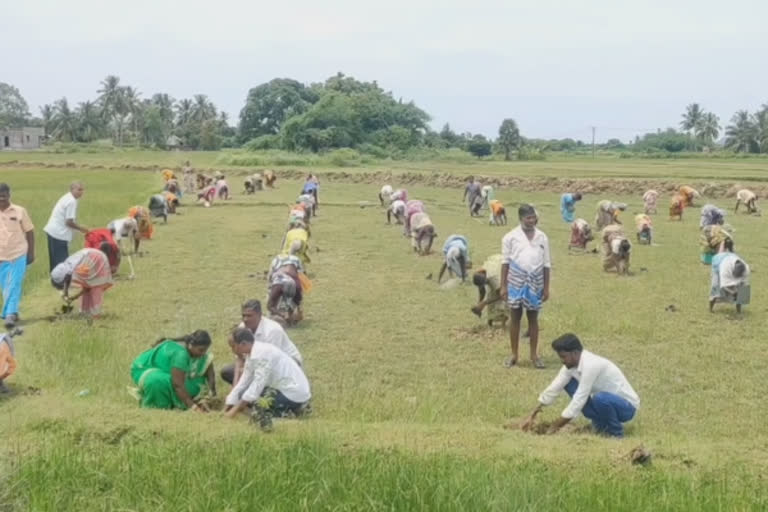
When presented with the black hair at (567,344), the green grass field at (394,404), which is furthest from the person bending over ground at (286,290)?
the black hair at (567,344)

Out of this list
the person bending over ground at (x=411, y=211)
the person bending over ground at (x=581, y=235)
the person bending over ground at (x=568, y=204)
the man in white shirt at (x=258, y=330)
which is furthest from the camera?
the person bending over ground at (x=568, y=204)

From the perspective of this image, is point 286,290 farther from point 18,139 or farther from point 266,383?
point 18,139

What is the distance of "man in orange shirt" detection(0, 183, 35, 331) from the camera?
35.9 feet

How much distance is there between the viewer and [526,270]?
974cm

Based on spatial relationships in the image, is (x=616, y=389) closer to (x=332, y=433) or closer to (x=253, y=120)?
(x=332, y=433)

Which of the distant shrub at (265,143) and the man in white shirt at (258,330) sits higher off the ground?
the distant shrub at (265,143)

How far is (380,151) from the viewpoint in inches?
2862

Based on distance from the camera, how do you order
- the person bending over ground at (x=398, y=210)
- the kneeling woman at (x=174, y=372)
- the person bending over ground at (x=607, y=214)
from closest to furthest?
1. the kneeling woman at (x=174, y=372)
2. the person bending over ground at (x=607, y=214)
3. the person bending over ground at (x=398, y=210)

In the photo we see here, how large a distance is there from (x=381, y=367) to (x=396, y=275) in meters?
6.72

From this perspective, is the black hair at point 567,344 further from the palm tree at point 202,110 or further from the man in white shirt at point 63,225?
the palm tree at point 202,110

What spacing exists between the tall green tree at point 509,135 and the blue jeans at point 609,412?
7850cm

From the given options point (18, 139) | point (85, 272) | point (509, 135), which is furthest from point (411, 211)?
point (18, 139)

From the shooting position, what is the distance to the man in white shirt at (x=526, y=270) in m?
9.73

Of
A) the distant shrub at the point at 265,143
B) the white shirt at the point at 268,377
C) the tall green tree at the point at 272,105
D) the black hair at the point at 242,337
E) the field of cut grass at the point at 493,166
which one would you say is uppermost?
the tall green tree at the point at 272,105
